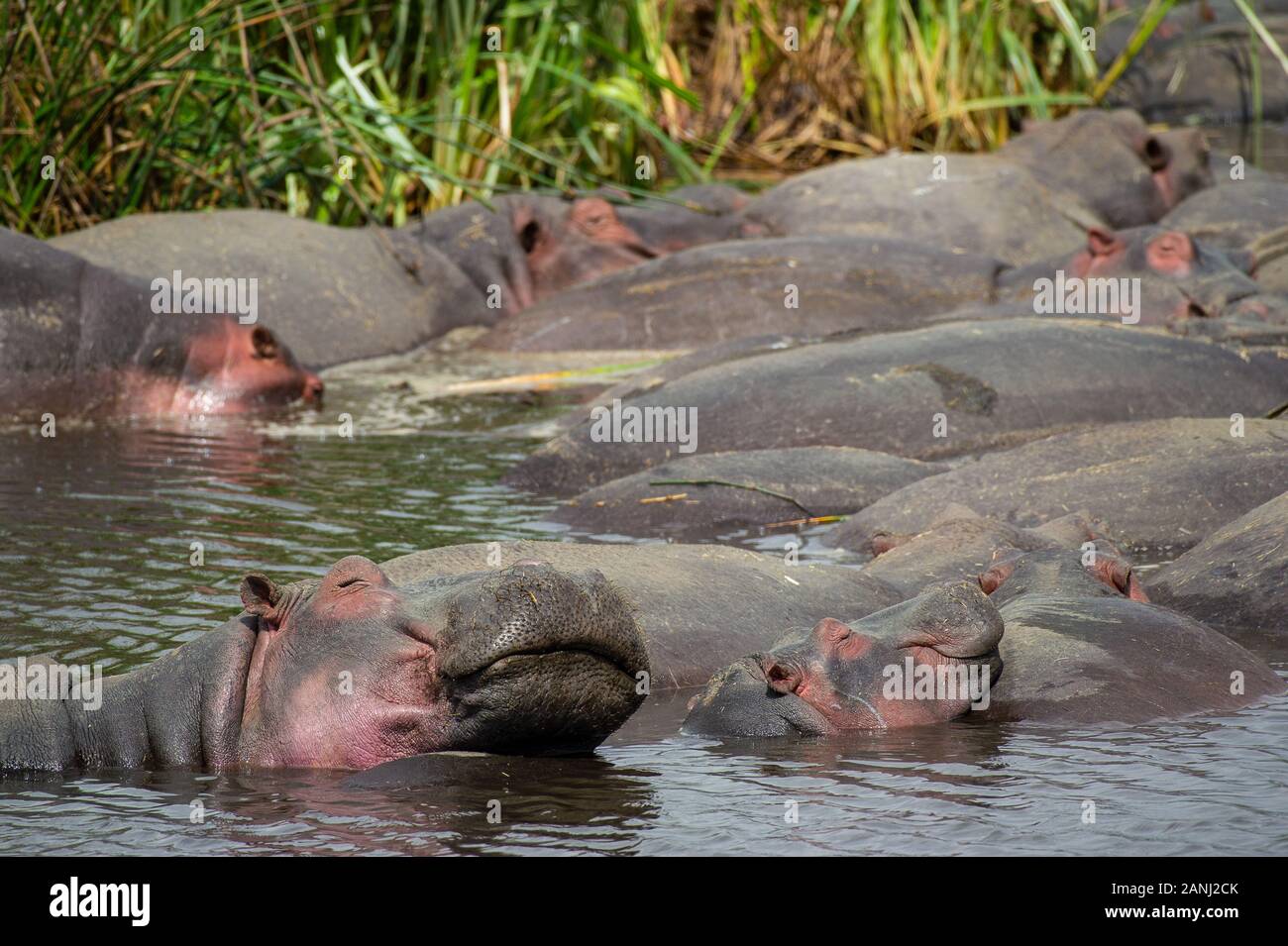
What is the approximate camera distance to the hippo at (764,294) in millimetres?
10977

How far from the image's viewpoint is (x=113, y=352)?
9.40 meters

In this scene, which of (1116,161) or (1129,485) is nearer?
(1129,485)

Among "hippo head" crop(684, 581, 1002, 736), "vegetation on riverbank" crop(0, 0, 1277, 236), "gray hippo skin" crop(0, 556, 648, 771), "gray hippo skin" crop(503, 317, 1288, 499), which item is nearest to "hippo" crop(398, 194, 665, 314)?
"vegetation on riverbank" crop(0, 0, 1277, 236)

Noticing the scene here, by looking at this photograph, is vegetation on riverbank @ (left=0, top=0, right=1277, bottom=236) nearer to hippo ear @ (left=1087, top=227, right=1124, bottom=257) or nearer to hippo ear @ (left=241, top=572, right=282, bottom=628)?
hippo ear @ (left=1087, top=227, right=1124, bottom=257)

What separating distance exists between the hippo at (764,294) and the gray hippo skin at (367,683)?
674 cm

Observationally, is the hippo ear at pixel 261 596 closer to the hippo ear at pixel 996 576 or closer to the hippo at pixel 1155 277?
the hippo ear at pixel 996 576

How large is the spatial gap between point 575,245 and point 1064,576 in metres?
7.82

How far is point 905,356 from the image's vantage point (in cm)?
802

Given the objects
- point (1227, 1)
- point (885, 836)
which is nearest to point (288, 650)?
point (885, 836)

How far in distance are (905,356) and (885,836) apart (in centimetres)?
442

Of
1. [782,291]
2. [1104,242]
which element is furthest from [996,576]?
[782,291]

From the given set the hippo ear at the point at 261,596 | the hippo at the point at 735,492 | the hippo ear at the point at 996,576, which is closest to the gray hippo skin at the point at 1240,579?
the hippo ear at the point at 996,576

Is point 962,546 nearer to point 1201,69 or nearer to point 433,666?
→ point 433,666

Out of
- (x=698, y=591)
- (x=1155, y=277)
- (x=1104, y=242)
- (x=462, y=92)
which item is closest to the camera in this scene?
(x=698, y=591)
